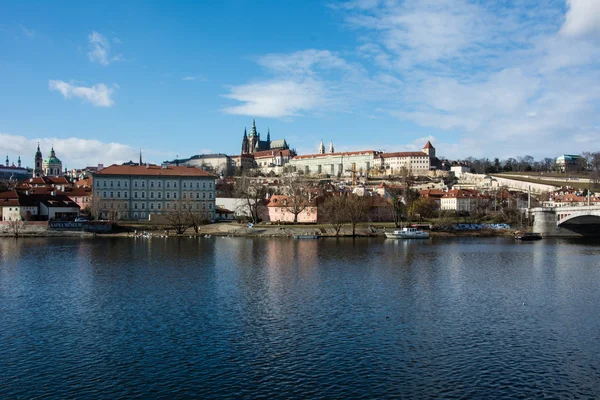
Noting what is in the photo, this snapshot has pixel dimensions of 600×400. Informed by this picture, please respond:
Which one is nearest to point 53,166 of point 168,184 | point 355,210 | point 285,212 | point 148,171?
point 148,171

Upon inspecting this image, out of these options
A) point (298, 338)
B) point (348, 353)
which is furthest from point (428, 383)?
point (298, 338)

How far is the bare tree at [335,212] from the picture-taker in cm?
6569

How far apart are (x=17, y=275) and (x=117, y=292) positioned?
8906 millimetres

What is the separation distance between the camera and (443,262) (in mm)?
38656

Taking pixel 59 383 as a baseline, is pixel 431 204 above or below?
above

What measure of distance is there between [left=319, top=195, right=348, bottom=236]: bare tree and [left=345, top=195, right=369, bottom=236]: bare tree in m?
0.50

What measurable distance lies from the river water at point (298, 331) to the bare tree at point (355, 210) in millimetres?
28803

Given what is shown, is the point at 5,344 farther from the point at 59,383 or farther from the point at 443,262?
the point at 443,262

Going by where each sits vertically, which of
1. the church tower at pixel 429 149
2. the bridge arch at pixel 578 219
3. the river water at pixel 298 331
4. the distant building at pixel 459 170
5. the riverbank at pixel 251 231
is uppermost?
the church tower at pixel 429 149

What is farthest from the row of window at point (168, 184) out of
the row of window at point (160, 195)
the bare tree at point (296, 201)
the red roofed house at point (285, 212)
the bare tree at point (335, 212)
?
the bare tree at point (335, 212)

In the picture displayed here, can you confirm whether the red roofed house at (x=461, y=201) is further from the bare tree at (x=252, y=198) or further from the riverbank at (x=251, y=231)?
the bare tree at (x=252, y=198)

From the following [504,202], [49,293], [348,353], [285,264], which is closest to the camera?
[348,353]

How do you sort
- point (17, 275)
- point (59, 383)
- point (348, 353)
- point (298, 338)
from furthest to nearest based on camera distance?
point (17, 275) → point (298, 338) → point (348, 353) → point (59, 383)

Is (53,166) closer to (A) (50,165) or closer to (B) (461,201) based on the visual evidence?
(A) (50,165)
